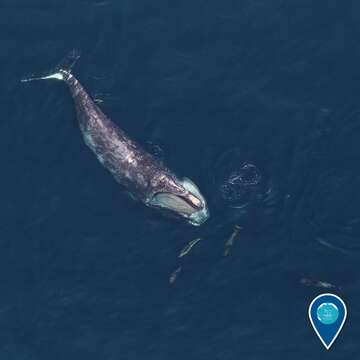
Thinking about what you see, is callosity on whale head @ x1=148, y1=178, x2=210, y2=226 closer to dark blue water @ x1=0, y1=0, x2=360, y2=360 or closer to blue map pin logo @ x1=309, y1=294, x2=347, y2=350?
dark blue water @ x1=0, y1=0, x2=360, y2=360

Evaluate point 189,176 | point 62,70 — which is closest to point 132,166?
point 189,176

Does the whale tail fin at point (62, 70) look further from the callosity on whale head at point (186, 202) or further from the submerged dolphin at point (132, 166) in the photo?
the callosity on whale head at point (186, 202)

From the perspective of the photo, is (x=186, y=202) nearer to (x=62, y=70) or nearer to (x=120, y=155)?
(x=120, y=155)

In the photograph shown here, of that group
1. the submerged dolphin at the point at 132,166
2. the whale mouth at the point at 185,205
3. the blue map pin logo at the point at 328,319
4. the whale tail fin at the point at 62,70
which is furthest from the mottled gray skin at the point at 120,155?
the blue map pin logo at the point at 328,319

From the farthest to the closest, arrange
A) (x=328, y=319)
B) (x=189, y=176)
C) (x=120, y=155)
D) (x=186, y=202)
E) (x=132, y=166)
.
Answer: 1. (x=120, y=155)
2. (x=132, y=166)
3. (x=189, y=176)
4. (x=186, y=202)
5. (x=328, y=319)

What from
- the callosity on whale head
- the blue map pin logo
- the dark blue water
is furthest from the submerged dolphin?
the blue map pin logo

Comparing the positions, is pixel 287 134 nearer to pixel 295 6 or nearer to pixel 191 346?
pixel 295 6

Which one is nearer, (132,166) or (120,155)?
(132,166)
